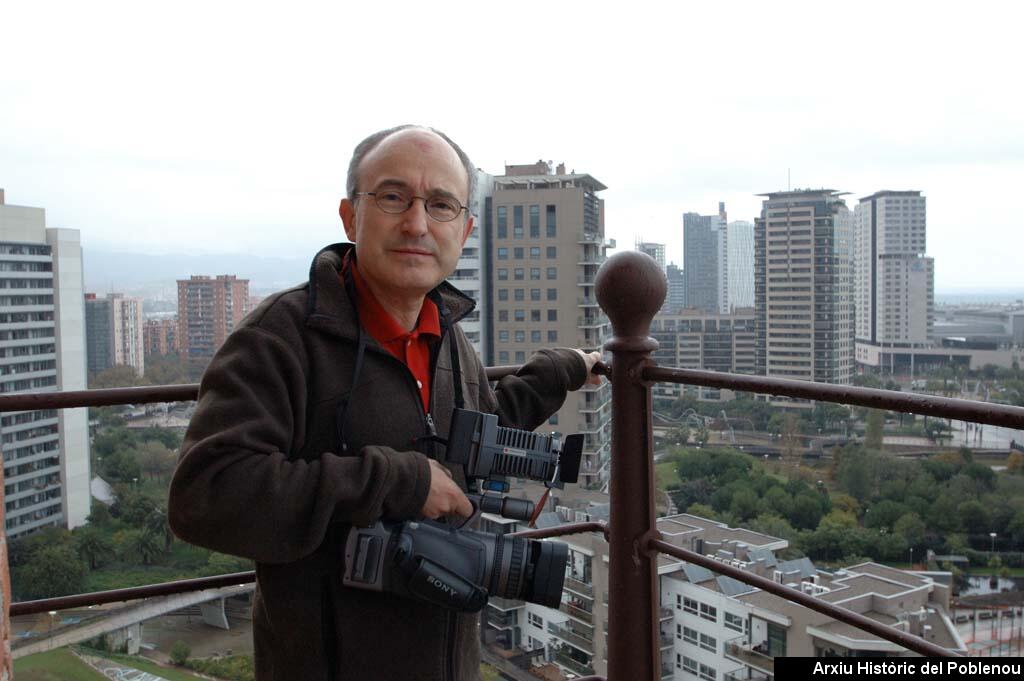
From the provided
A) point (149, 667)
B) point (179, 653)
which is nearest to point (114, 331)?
point (149, 667)

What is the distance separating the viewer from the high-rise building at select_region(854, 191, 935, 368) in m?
27.0

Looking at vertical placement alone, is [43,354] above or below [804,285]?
below

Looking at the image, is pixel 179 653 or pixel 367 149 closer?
pixel 367 149

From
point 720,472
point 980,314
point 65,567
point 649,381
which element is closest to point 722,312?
point 980,314

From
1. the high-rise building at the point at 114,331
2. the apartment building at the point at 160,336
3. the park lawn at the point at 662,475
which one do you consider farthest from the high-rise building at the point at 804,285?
the park lawn at the point at 662,475

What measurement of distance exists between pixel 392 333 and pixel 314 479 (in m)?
0.35

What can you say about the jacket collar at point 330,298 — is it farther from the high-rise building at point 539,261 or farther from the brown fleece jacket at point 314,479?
the high-rise building at point 539,261

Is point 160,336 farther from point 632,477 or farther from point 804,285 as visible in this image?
point 804,285

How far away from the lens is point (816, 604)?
4.75 ft

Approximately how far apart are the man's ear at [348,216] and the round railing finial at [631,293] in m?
0.65

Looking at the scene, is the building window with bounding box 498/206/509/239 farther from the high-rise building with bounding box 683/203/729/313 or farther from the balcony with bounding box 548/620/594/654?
the balcony with bounding box 548/620/594/654

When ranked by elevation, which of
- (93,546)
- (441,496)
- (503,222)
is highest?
(503,222)

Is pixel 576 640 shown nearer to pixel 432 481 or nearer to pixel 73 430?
pixel 432 481

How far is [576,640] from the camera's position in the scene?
2521 millimetres
